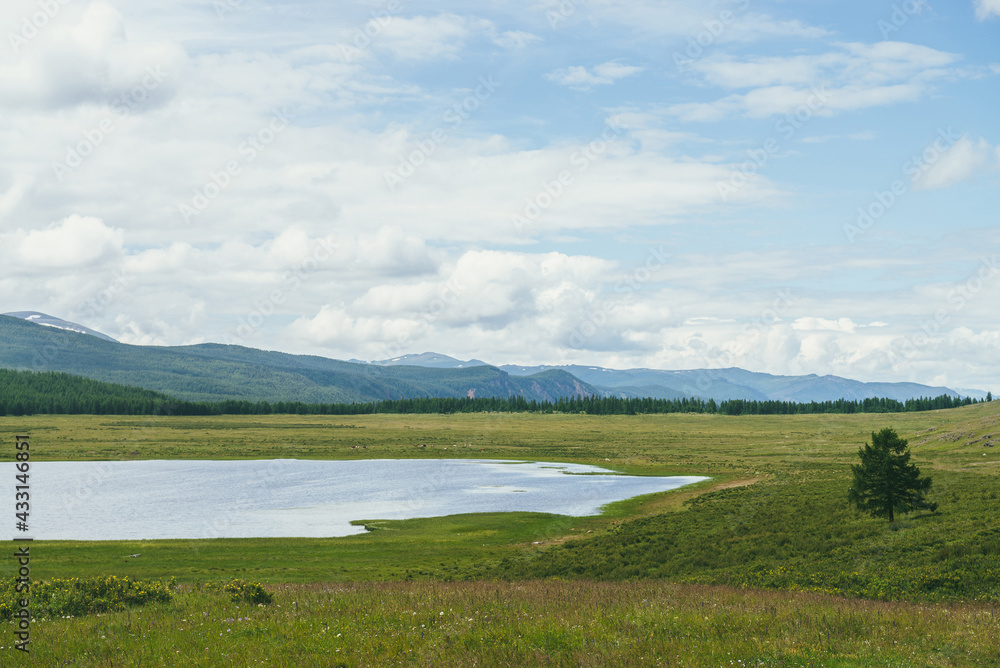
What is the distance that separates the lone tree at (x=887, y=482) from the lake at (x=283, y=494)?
95.4 feet

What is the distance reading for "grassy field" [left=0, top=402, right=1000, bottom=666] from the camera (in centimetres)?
1301

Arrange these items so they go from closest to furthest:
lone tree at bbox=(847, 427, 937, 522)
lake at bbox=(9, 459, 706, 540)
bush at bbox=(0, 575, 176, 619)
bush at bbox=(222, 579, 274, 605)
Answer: bush at bbox=(0, 575, 176, 619), bush at bbox=(222, 579, 274, 605), lone tree at bbox=(847, 427, 937, 522), lake at bbox=(9, 459, 706, 540)

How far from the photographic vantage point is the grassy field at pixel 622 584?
1301 centimetres

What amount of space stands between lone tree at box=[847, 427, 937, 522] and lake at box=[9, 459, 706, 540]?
95.4 feet

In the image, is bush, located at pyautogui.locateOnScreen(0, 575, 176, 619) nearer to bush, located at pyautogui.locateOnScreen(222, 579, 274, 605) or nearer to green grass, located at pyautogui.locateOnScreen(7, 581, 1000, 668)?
green grass, located at pyautogui.locateOnScreen(7, 581, 1000, 668)

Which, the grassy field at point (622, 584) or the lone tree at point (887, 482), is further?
the lone tree at point (887, 482)

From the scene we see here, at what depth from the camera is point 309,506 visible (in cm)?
6938

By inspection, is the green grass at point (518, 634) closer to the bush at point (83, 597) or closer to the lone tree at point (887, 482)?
the bush at point (83, 597)

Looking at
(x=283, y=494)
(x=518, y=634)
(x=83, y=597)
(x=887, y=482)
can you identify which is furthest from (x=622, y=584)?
(x=283, y=494)

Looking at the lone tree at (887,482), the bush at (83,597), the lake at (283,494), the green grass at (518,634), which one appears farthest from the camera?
the lake at (283,494)

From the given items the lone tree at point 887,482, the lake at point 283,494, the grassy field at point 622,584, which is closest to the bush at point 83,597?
the grassy field at point 622,584

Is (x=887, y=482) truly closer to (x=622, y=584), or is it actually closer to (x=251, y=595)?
(x=622, y=584)

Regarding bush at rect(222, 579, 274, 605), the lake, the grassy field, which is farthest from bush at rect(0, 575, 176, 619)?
the lake

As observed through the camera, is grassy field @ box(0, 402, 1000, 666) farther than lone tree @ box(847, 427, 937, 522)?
No
